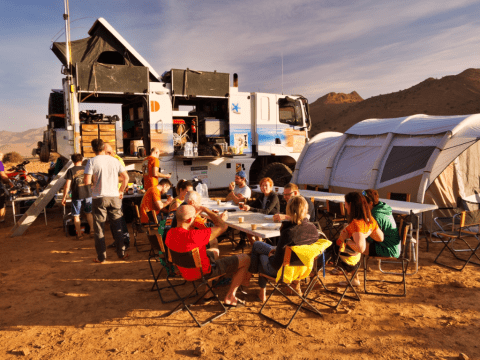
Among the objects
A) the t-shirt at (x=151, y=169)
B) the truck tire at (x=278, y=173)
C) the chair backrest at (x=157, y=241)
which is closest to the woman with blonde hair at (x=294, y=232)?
the chair backrest at (x=157, y=241)

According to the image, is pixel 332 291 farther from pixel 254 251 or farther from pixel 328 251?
pixel 254 251

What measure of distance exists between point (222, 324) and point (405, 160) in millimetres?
5317

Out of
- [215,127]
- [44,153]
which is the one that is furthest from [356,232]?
[44,153]

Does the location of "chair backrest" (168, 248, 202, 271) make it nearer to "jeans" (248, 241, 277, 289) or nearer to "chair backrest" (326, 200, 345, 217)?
"jeans" (248, 241, 277, 289)

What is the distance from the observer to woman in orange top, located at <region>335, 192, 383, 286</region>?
3.76 m

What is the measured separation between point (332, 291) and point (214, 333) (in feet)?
5.26

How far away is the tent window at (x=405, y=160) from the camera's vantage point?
22.2ft

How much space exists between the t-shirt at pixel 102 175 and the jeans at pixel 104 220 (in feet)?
0.32

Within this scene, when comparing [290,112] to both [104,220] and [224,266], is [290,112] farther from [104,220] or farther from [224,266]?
[224,266]

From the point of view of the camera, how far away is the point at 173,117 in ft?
31.0

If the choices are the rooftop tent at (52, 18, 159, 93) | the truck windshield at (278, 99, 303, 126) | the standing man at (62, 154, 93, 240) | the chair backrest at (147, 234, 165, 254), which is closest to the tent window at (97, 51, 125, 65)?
the rooftop tent at (52, 18, 159, 93)

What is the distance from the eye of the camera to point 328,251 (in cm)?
420

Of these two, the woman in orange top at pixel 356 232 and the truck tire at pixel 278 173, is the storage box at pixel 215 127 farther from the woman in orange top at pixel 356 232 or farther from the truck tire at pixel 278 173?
the woman in orange top at pixel 356 232

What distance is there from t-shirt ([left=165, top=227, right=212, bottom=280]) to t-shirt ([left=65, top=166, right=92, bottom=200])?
13.2 ft
